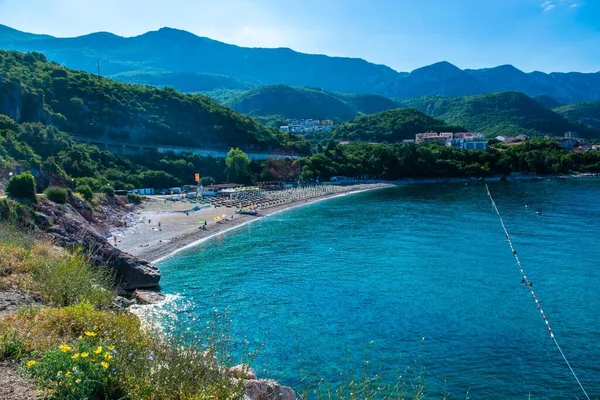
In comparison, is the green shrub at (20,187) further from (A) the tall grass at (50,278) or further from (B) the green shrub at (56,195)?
(A) the tall grass at (50,278)

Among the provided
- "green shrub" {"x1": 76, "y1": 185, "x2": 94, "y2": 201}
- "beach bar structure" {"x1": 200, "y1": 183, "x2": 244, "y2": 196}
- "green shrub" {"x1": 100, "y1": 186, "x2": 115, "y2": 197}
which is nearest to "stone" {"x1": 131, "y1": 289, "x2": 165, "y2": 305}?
"green shrub" {"x1": 76, "y1": 185, "x2": 94, "y2": 201}

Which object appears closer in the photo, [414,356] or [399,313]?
[414,356]

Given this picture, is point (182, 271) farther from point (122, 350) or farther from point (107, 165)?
point (107, 165)

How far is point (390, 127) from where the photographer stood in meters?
128

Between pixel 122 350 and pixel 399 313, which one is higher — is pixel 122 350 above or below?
above

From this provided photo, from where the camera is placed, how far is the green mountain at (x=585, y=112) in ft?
602

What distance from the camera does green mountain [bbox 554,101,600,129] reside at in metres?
183

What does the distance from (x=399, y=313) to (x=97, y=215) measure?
95.4 ft

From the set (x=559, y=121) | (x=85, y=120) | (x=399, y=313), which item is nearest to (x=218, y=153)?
(x=85, y=120)

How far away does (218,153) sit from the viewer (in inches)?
3103

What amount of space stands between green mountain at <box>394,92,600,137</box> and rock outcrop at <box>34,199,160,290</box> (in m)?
134

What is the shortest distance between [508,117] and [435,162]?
85.8 metres

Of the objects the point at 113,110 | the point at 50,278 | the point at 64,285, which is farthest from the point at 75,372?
the point at 113,110

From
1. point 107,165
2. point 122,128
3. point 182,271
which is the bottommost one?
point 182,271
